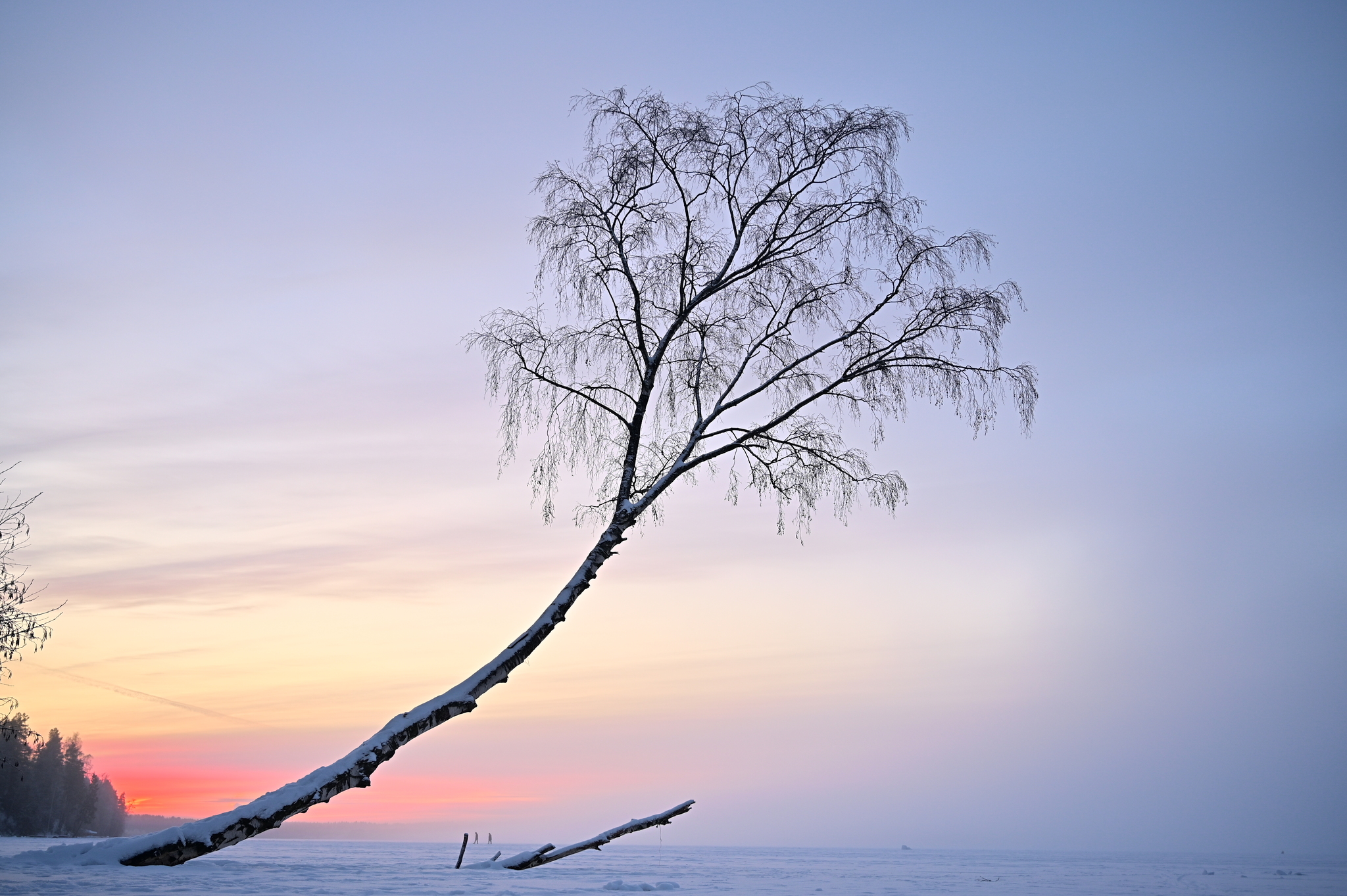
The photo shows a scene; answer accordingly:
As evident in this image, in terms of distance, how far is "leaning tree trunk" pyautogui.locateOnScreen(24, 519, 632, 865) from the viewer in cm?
1222

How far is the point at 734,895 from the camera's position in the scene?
22.6 metres

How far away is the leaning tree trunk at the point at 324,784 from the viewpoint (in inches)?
481

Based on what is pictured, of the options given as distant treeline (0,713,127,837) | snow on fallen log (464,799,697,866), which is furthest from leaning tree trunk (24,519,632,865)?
distant treeline (0,713,127,837)

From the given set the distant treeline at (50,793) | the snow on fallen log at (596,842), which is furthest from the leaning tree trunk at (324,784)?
the distant treeline at (50,793)

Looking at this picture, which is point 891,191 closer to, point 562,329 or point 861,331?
point 861,331

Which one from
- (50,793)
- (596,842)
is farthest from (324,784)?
(50,793)

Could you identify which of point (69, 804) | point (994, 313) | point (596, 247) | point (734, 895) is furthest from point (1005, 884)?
point (69, 804)

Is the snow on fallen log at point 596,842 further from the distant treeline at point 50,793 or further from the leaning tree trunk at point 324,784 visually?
the distant treeline at point 50,793

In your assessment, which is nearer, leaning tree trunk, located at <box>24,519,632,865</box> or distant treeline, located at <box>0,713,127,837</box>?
leaning tree trunk, located at <box>24,519,632,865</box>

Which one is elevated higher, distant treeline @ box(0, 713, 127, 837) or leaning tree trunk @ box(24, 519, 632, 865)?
leaning tree trunk @ box(24, 519, 632, 865)

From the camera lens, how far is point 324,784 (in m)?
12.4

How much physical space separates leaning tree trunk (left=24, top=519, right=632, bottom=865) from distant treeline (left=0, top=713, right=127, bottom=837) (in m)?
79.3

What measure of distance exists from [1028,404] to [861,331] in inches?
113

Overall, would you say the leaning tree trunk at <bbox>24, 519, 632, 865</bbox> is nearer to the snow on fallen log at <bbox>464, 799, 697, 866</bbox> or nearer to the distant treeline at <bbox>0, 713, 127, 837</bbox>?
the snow on fallen log at <bbox>464, 799, 697, 866</bbox>
